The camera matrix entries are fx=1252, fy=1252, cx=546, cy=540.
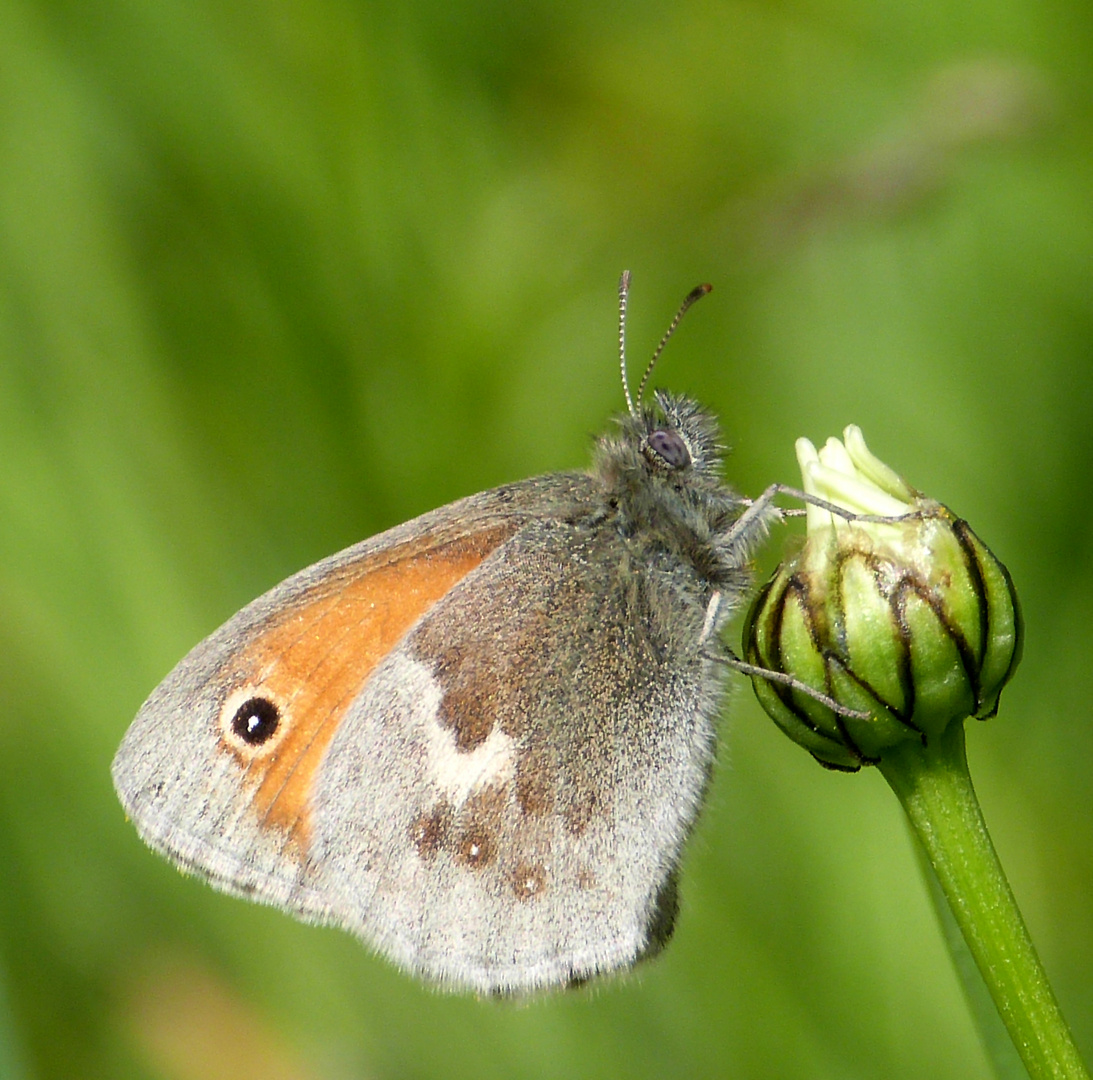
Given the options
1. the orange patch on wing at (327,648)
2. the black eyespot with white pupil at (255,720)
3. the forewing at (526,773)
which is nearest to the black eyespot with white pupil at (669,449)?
the forewing at (526,773)

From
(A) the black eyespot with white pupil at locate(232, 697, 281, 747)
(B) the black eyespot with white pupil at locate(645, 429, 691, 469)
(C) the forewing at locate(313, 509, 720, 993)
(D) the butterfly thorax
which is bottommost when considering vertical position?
(C) the forewing at locate(313, 509, 720, 993)

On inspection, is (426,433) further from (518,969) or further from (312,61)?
(518,969)

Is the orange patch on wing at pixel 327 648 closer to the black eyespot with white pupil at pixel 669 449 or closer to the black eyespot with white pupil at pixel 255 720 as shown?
the black eyespot with white pupil at pixel 255 720

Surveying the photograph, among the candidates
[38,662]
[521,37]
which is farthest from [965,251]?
[38,662]

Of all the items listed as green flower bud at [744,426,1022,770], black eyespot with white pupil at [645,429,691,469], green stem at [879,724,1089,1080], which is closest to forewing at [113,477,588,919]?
black eyespot with white pupil at [645,429,691,469]

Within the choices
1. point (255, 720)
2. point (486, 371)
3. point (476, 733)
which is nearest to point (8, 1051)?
point (255, 720)

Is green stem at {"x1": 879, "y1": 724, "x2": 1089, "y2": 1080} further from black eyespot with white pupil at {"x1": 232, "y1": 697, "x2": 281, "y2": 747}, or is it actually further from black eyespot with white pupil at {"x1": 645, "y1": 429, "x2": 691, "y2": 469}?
black eyespot with white pupil at {"x1": 232, "y1": 697, "x2": 281, "y2": 747}
